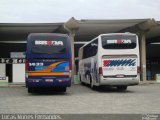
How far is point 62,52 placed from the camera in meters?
20.3

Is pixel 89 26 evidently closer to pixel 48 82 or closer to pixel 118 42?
pixel 118 42

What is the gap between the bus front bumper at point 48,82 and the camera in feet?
65.0

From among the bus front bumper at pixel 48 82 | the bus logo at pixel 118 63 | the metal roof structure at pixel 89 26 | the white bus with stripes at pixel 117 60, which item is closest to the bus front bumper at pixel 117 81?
the white bus with stripes at pixel 117 60

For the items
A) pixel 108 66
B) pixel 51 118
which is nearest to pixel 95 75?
pixel 108 66

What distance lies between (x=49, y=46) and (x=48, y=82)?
1876 millimetres

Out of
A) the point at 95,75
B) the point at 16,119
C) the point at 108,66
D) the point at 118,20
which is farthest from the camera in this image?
the point at 118,20

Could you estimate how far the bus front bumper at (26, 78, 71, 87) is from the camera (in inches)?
780

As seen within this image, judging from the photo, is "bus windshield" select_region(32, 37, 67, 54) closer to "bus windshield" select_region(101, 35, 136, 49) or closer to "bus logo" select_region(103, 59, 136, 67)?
"bus windshield" select_region(101, 35, 136, 49)

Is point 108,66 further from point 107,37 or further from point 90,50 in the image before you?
point 90,50

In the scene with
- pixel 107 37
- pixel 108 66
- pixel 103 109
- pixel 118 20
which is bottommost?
→ pixel 103 109

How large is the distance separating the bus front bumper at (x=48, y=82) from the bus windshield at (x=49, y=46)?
1436 mm

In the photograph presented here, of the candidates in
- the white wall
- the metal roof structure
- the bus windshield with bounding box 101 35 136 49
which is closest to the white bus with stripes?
the bus windshield with bounding box 101 35 136 49

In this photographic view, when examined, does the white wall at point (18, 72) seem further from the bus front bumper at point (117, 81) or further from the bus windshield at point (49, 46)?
the bus windshield at point (49, 46)

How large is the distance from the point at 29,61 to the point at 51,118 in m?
9.55
